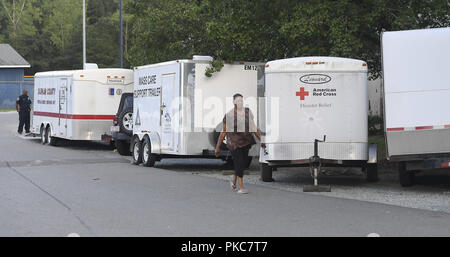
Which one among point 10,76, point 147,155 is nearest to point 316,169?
point 147,155

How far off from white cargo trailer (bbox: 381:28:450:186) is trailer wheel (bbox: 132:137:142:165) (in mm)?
8412

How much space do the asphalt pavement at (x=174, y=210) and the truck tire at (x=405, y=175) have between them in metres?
1.95

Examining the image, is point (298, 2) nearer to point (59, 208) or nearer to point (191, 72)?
point (191, 72)

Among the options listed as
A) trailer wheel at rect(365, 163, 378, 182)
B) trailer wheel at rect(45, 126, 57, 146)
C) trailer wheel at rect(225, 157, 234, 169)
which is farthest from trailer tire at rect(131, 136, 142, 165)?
trailer wheel at rect(45, 126, 57, 146)

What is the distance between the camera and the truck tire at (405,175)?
573 inches

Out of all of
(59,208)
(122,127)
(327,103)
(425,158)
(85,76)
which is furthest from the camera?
(85,76)

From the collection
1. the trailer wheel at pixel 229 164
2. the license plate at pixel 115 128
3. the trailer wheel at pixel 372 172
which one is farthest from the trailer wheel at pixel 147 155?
the trailer wheel at pixel 372 172

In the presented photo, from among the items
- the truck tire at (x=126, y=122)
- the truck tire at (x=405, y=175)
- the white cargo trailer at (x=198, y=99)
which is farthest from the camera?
the truck tire at (x=126, y=122)

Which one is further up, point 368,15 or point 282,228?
point 368,15

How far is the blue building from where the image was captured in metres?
64.3

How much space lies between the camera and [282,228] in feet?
32.0

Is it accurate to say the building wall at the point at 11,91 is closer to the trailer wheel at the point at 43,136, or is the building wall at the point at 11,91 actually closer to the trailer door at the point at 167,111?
the trailer wheel at the point at 43,136

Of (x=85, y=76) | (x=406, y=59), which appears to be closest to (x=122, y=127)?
(x=85, y=76)

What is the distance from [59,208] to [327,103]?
5942mm
